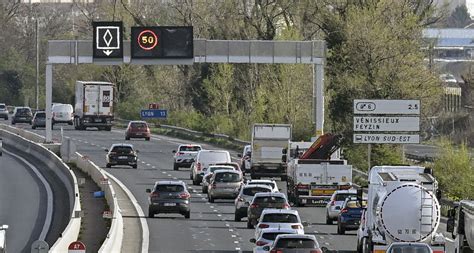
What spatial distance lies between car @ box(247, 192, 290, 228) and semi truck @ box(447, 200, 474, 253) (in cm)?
1497

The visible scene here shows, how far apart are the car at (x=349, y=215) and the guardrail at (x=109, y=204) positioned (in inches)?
285

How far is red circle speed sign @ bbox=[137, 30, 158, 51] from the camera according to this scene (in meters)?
75.0

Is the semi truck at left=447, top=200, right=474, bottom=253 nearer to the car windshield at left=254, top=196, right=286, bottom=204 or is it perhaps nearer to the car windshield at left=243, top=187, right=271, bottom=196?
the car windshield at left=254, top=196, right=286, bottom=204

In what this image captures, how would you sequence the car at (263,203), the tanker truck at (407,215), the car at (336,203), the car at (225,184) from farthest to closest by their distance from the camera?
the car at (225,184)
the car at (336,203)
the car at (263,203)
the tanker truck at (407,215)

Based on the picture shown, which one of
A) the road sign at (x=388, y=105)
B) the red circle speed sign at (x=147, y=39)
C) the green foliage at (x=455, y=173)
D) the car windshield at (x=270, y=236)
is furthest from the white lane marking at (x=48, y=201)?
the green foliage at (x=455, y=173)

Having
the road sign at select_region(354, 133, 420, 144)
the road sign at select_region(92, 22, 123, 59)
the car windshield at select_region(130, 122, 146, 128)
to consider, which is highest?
the road sign at select_region(92, 22, 123, 59)

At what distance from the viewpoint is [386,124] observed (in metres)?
56.0

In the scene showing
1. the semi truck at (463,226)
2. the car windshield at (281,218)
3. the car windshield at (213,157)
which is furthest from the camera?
the car windshield at (213,157)

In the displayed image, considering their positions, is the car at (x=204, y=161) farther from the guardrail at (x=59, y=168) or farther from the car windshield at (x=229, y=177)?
the car windshield at (x=229, y=177)

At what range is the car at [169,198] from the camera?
172 ft

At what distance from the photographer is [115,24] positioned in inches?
2926

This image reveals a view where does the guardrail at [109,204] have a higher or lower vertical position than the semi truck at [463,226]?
lower

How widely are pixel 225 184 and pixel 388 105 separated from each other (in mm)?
8860

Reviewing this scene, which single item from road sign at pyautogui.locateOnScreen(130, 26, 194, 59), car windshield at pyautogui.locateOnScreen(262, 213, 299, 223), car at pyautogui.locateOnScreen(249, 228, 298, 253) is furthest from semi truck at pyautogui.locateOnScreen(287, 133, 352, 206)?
car at pyautogui.locateOnScreen(249, 228, 298, 253)
